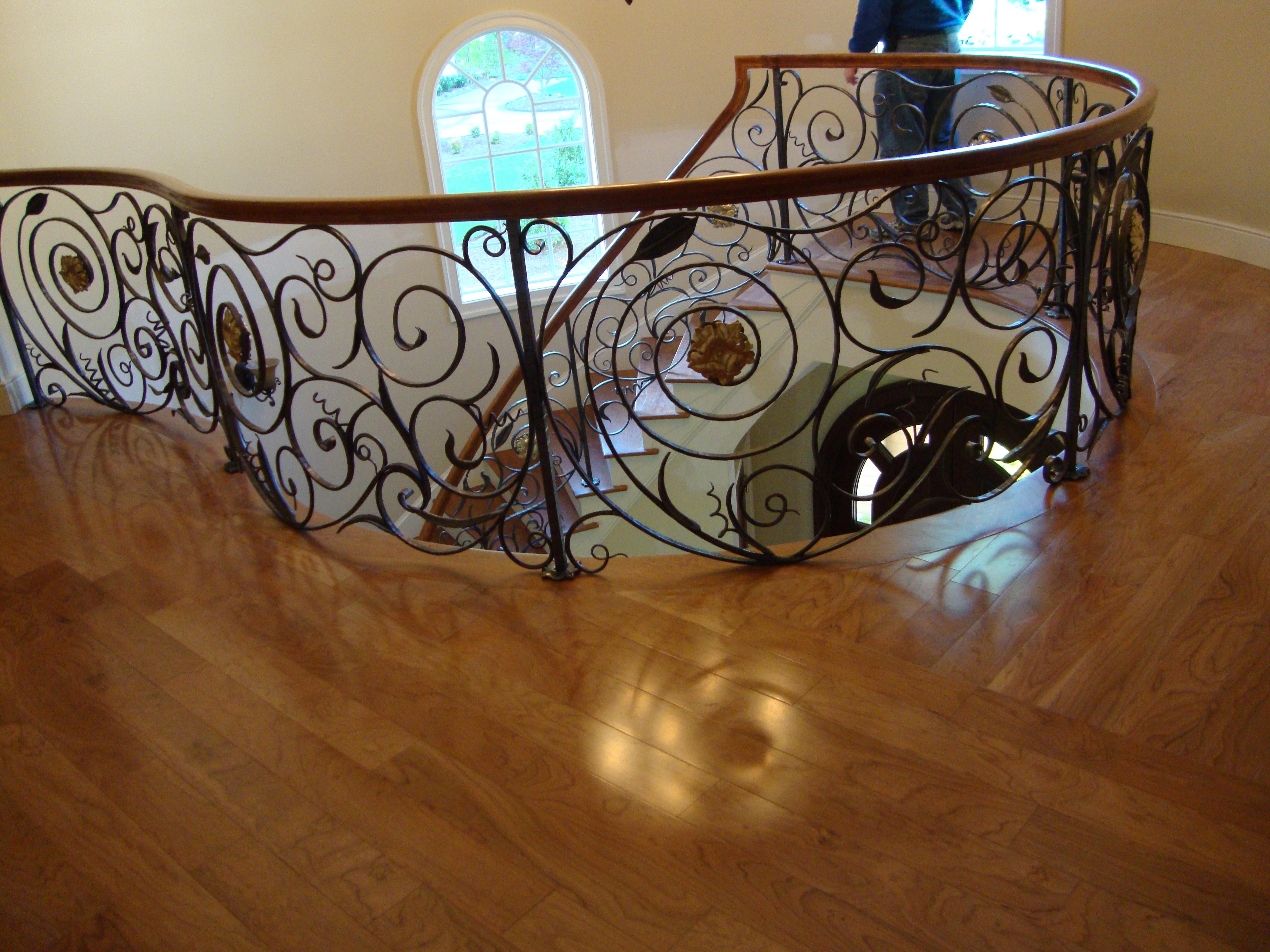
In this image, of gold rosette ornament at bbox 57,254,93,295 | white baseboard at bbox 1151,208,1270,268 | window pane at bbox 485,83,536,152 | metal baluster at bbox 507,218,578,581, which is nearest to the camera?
metal baluster at bbox 507,218,578,581

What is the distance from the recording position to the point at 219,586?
2727 millimetres

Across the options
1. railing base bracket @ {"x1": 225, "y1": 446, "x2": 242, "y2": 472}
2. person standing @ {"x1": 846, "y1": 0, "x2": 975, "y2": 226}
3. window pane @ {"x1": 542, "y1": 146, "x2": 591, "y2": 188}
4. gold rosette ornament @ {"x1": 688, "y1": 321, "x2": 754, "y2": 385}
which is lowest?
railing base bracket @ {"x1": 225, "y1": 446, "x2": 242, "y2": 472}

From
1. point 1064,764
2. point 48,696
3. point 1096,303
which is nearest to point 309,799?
point 48,696

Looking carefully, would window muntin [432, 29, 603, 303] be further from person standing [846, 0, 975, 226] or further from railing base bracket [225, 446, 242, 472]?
railing base bracket [225, 446, 242, 472]

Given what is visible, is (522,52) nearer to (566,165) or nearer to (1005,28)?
(566,165)

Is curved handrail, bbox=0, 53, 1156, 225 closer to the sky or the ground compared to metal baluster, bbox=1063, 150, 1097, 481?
closer to the sky

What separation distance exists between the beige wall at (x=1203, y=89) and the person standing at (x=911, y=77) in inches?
31.6

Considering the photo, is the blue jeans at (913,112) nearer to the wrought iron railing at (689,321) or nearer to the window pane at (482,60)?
the wrought iron railing at (689,321)

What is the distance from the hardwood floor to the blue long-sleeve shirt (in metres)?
2.58

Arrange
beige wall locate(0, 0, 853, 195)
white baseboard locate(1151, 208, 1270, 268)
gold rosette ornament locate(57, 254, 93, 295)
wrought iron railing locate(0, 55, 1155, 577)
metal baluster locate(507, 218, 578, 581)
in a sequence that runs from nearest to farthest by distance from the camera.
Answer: metal baluster locate(507, 218, 578, 581) < wrought iron railing locate(0, 55, 1155, 577) < gold rosette ornament locate(57, 254, 93, 295) < white baseboard locate(1151, 208, 1270, 268) < beige wall locate(0, 0, 853, 195)

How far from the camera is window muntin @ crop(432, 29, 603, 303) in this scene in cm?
709

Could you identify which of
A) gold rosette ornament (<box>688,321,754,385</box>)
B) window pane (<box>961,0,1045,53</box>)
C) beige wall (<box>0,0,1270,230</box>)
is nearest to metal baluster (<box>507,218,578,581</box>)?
gold rosette ornament (<box>688,321,754,385</box>)

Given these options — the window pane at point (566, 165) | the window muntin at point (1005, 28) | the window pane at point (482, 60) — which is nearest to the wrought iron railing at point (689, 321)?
the window muntin at point (1005, 28)

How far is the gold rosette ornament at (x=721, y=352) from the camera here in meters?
2.41
